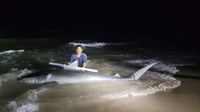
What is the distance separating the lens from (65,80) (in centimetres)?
1181

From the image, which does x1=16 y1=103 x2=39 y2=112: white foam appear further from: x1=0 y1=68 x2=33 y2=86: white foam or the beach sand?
x1=0 y1=68 x2=33 y2=86: white foam

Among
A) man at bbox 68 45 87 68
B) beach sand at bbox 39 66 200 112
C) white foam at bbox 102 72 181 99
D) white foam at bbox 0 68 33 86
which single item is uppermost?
man at bbox 68 45 87 68

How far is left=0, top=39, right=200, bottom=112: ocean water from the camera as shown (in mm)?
9883

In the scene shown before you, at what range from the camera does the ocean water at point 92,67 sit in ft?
32.4

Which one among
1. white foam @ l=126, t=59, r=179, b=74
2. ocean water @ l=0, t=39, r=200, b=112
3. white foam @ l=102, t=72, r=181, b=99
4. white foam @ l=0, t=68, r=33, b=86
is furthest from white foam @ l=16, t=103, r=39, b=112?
white foam @ l=126, t=59, r=179, b=74

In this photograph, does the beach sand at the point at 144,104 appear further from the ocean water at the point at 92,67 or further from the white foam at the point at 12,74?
the white foam at the point at 12,74

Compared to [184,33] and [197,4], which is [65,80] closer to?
[184,33]

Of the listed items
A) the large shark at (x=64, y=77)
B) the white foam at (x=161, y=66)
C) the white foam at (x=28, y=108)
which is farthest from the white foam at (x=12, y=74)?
the white foam at (x=161, y=66)

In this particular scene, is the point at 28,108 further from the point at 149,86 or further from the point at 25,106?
the point at 149,86

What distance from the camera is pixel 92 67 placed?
14.7 metres

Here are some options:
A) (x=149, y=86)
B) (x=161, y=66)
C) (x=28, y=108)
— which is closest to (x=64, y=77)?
(x=28, y=108)

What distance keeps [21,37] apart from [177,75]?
1452 centimetres

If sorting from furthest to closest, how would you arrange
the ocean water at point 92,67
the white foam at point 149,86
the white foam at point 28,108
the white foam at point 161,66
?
the white foam at point 161,66, the white foam at point 149,86, the ocean water at point 92,67, the white foam at point 28,108

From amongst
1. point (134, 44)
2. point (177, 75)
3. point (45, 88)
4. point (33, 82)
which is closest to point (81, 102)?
point (45, 88)
